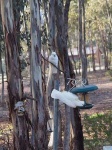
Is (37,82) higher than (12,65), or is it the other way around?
(12,65)

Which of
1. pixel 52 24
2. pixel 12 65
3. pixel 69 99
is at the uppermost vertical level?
pixel 52 24

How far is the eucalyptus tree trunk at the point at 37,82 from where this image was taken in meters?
5.80

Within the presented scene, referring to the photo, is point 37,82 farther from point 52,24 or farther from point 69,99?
point 69,99

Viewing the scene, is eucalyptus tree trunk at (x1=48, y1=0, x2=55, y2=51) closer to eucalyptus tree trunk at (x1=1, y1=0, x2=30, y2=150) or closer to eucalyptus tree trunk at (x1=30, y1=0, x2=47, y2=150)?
eucalyptus tree trunk at (x1=30, y1=0, x2=47, y2=150)

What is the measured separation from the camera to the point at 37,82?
5.87m

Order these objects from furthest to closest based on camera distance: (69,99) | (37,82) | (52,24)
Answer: (52,24) → (37,82) → (69,99)

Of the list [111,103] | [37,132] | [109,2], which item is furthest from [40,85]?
[109,2]

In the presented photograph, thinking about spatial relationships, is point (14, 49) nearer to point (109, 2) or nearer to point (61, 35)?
point (61, 35)

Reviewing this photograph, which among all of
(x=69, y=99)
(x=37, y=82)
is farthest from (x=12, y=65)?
(x=69, y=99)

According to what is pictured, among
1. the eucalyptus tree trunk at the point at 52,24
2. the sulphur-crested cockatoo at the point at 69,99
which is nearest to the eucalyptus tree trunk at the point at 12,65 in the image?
the sulphur-crested cockatoo at the point at 69,99

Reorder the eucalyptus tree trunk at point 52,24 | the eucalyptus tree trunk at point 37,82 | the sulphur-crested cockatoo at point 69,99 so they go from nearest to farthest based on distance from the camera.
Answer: the sulphur-crested cockatoo at point 69,99, the eucalyptus tree trunk at point 37,82, the eucalyptus tree trunk at point 52,24

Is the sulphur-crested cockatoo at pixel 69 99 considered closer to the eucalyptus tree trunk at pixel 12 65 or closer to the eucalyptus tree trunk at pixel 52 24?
the eucalyptus tree trunk at pixel 12 65

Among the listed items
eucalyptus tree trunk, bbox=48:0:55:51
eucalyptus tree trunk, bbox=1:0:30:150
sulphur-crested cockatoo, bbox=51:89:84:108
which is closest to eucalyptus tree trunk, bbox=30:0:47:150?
eucalyptus tree trunk, bbox=1:0:30:150

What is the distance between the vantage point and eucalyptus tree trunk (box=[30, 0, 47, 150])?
5.80 metres
